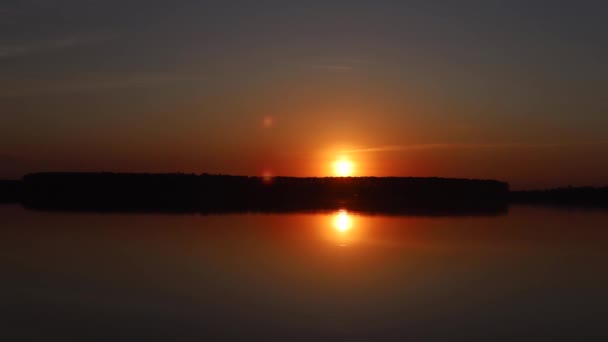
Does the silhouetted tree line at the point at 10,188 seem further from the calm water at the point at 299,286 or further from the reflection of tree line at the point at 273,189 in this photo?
the calm water at the point at 299,286

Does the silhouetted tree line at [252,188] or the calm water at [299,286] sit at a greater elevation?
the silhouetted tree line at [252,188]

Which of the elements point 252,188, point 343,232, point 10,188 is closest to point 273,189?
point 252,188

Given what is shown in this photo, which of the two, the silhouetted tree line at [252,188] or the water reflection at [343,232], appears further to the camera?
the silhouetted tree line at [252,188]

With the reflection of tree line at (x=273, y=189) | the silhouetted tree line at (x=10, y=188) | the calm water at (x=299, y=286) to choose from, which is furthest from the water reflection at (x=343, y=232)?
the silhouetted tree line at (x=10, y=188)

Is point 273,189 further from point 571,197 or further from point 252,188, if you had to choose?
point 571,197

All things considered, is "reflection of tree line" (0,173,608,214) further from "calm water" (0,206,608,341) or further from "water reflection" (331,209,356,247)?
"calm water" (0,206,608,341)

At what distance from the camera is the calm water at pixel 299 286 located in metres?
8.08

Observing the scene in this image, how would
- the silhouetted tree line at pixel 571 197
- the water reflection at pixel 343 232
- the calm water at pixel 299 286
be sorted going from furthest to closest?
1. the silhouetted tree line at pixel 571 197
2. the water reflection at pixel 343 232
3. the calm water at pixel 299 286

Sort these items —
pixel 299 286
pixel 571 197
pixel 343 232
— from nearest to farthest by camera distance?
pixel 299 286 < pixel 343 232 < pixel 571 197

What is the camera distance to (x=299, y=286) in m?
10.7

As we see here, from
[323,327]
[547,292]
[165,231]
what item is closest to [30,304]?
[323,327]

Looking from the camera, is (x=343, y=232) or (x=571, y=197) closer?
(x=343, y=232)

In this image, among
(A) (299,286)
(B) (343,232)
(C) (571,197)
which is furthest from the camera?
(C) (571,197)

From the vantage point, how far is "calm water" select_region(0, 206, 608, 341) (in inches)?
318
